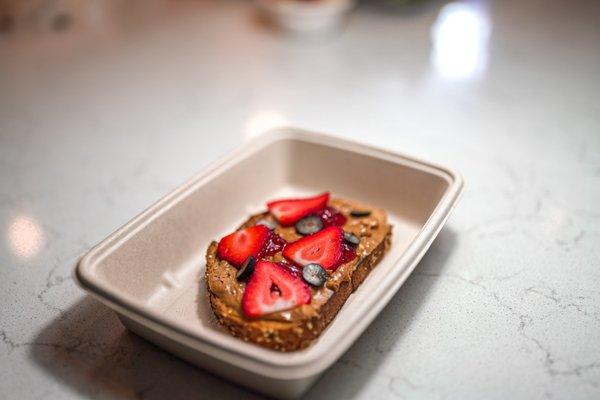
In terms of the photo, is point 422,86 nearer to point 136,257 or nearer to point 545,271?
point 545,271

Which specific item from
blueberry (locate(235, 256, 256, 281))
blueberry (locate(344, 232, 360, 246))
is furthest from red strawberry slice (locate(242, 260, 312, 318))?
blueberry (locate(344, 232, 360, 246))

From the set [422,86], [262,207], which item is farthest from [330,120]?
[262,207]

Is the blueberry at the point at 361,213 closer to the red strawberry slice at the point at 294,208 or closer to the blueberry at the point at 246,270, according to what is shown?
the red strawberry slice at the point at 294,208

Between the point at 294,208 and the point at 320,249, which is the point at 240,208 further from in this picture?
the point at 320,249

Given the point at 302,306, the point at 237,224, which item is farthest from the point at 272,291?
the point at 237,224

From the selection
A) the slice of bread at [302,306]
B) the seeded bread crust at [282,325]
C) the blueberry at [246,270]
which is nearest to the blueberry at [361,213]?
the slice of bread at [302,306]

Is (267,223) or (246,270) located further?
(267,223)
